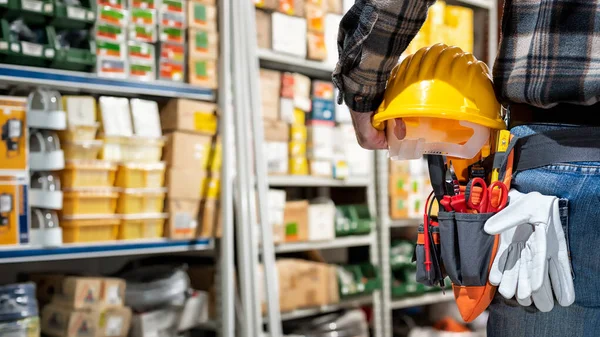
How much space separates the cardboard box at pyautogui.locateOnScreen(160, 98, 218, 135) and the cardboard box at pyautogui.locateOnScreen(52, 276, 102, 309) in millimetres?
729

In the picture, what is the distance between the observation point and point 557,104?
1.07 metres

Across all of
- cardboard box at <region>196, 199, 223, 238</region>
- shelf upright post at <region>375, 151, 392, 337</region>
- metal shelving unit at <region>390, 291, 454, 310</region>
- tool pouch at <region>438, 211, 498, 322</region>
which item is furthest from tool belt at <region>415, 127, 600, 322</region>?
metal shelving unit at <region>390, 291, 454, 310</region>

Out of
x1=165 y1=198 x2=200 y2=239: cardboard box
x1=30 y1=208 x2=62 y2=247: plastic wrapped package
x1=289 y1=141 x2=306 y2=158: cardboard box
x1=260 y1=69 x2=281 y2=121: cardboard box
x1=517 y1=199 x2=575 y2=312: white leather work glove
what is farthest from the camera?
x1=289 y1=141 x2=306 y2=158: cardboard box

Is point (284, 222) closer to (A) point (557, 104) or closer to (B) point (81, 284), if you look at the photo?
(B) point (81, 284)

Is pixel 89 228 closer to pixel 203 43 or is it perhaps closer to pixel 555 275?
Result: pixel 203 43

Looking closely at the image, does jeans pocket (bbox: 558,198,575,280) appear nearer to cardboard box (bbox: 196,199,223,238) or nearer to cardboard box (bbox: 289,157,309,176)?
cardboard box (bbox: 196,199,223,238)

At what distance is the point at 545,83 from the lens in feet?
3.41

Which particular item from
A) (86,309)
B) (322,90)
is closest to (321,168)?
(322,90)

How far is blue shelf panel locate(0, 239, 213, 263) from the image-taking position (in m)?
2.47

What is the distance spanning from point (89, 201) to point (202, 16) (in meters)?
0.97

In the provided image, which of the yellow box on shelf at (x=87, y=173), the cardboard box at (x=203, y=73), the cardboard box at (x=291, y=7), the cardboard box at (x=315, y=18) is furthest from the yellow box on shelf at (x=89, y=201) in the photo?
the cardboard box at (x=315, y=18)

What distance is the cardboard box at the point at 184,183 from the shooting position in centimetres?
295

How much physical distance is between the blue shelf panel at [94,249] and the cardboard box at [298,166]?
0.63 metres

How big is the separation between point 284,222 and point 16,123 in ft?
4.59
